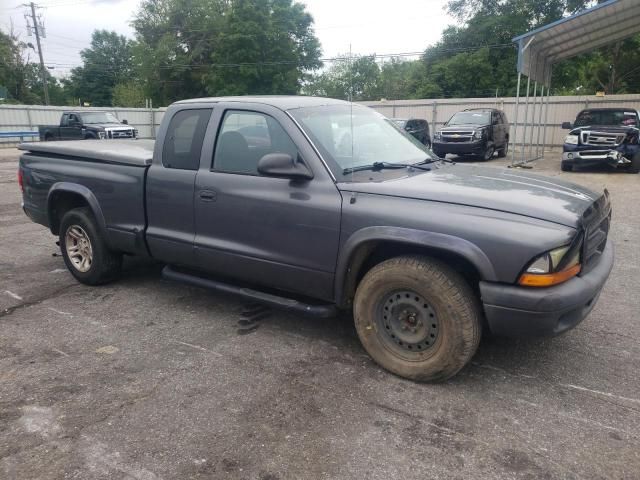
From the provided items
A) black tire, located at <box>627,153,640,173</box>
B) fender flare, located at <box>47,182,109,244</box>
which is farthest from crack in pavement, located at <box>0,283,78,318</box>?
black tire, located at <box>627,153,640,173</box>

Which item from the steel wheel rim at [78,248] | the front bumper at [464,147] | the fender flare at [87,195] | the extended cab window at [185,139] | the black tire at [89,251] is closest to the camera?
the extended cab window at [185,139]

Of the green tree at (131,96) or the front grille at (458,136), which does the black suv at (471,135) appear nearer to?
the front grille at (458,136)

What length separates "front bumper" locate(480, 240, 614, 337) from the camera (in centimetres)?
289

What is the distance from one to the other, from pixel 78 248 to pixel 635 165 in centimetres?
1399

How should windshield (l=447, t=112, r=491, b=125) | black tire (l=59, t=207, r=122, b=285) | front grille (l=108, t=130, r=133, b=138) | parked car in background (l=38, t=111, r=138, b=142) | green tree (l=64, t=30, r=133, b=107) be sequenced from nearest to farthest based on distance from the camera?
black tire (l=59, t=207, r=122, b=285), windshield (l=447, t=112, r=491, b=125), parked car in background (l=38, t=111, r=138, b=142), front grille (l=108, t=130, r=133, b=138), green tree (l=64, t=30, r=133, b=107)

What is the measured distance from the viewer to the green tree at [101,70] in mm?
78125

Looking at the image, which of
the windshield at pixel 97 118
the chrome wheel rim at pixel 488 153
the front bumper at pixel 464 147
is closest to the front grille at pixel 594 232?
the front bumper at pixel 464 147

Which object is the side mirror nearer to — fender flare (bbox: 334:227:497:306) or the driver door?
the driver door

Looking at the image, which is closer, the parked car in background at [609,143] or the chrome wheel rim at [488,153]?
the parked car in background at [609,143]

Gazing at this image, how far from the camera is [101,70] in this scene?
81.6 metres

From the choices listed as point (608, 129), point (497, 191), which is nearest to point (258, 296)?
point (497, 191)

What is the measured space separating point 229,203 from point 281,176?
0.58 m

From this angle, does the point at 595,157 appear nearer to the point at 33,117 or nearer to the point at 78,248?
the point at 78,248

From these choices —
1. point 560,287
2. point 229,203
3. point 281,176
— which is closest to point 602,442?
point 560,287
